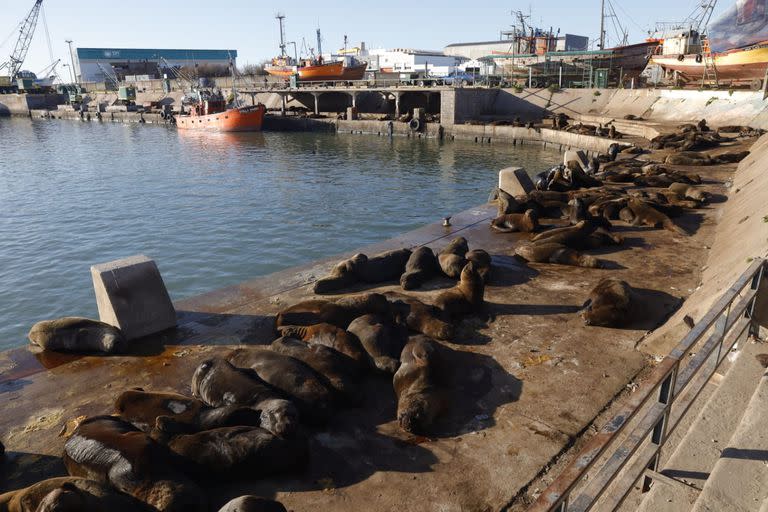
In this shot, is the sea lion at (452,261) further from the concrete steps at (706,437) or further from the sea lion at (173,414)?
the sea lion at (173,414)

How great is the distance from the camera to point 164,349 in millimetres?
7504

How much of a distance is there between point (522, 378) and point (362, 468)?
7.57 feet

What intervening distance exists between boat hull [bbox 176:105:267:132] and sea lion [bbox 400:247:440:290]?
48.2 m

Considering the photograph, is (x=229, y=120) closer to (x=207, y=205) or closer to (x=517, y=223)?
(x=207, y=205)

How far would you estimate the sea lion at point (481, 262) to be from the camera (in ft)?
30.0

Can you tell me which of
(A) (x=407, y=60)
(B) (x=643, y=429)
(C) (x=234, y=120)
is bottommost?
(B) (x=643, y=429)

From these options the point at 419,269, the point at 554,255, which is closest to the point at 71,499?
the point at 419,269

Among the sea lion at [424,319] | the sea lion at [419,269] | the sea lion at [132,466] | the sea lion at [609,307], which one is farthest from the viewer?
the sea lion at [419,269]

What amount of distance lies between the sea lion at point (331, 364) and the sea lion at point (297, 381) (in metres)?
0.11

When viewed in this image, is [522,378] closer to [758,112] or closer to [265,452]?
[265,452]

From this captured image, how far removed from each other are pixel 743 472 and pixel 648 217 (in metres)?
9.35

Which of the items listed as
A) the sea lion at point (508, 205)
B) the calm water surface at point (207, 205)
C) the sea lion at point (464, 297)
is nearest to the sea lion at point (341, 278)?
the sea lion at point (464, 297)

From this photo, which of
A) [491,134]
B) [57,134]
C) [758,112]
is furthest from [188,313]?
[57,134]

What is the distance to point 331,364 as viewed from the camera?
5.97m
